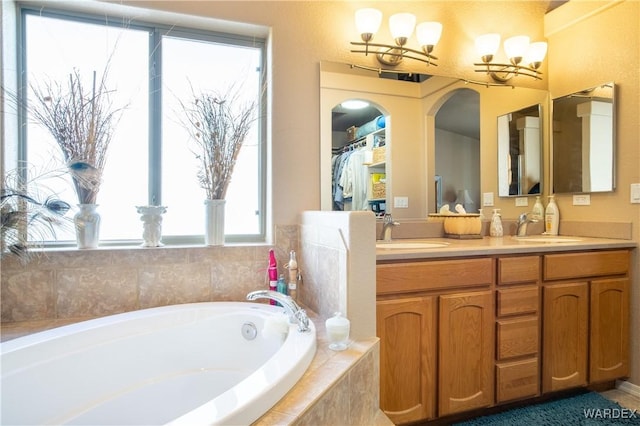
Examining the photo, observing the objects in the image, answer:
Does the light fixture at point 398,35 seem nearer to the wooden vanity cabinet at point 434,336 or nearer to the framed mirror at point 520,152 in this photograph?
the framed mirror at point 520,152

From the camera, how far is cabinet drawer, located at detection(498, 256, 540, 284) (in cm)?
175

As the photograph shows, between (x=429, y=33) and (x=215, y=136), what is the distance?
1.50m

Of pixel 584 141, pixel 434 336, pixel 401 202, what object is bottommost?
pixel 434 336

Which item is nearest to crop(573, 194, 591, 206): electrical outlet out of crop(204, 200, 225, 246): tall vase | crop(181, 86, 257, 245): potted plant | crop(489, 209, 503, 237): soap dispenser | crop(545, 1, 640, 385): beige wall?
crop(545, 1, 640, 385): beige wall

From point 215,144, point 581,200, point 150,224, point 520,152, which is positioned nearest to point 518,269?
point 581,200

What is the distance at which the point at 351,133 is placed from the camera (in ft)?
6.93

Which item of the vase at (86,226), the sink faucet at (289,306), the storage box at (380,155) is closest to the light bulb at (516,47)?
the storage box at (380,155)

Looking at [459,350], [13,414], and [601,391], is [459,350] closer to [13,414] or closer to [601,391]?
[601,391]

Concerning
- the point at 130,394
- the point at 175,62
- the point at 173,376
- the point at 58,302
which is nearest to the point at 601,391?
the point at 173,376

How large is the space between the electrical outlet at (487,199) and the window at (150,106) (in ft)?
5.15

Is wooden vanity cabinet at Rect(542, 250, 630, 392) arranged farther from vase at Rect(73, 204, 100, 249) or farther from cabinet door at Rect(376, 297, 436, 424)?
vase at Rect(73, 204, 100, 249)

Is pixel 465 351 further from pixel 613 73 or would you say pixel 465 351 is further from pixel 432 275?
pixel 613 73

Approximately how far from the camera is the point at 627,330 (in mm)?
2045

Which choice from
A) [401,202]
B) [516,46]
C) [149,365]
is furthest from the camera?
[516,46]
